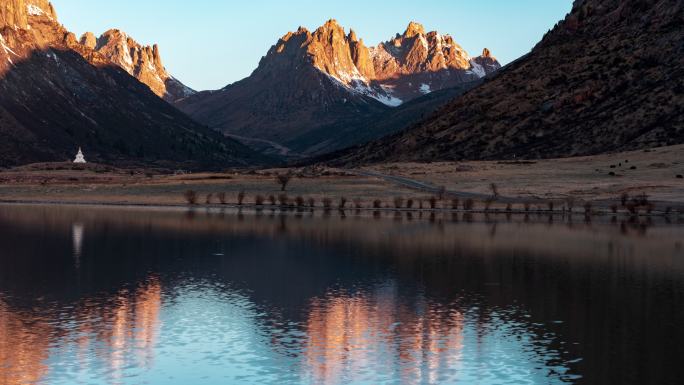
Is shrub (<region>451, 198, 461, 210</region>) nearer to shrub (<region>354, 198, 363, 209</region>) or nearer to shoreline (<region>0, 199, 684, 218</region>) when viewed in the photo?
shoreline (<region>0, 199, 684, 218</region>)

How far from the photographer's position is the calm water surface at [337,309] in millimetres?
28188

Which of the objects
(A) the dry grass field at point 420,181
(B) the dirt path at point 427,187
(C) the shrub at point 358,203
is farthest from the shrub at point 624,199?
(C) the shrub at point 358,203

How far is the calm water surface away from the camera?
92.5ft

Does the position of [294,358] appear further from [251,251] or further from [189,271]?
[251,251]

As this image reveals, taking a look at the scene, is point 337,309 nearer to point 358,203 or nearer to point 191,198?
point 358,203

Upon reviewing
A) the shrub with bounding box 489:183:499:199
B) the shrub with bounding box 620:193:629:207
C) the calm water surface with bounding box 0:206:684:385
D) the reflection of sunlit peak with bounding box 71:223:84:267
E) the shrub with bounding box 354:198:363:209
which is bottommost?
the calm water surface with bounding box 0:206:684:385

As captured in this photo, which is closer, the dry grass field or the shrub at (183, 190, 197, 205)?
the dry grass field

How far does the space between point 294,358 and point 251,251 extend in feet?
119

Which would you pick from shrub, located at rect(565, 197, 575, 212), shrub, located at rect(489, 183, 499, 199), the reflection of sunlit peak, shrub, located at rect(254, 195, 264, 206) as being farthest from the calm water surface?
shrub, located at rect(489, 183, 499, 199)

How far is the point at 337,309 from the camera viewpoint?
39594 mm

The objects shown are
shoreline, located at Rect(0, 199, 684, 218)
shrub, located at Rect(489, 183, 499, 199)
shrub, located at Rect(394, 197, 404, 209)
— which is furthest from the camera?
shrub, located at Rect(489, 183, 499, 199)

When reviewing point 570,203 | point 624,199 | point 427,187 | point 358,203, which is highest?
point 427,187

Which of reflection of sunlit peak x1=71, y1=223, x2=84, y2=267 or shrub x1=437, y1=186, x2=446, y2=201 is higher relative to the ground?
shrub x1=437, y1=186, x2=446, y2=201

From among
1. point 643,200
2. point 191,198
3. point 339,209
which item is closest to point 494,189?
point 643,200
